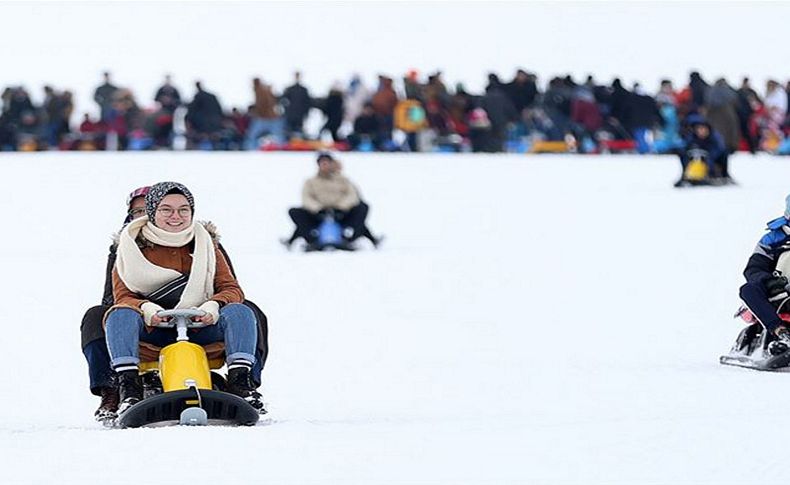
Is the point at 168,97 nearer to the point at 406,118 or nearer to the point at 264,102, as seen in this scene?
the point at 264,102

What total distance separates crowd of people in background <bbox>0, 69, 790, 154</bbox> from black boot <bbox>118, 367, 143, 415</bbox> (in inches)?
904

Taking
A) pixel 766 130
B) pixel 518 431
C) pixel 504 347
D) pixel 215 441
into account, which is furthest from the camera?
pixel 766 130

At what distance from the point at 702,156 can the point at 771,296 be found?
14.3 metres

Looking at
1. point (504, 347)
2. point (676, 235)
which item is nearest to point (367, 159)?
point (676, 235)

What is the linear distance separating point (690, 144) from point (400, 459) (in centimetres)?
1799

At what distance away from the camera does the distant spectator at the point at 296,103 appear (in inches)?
1212

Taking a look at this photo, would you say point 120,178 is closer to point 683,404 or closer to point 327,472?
point 683,404

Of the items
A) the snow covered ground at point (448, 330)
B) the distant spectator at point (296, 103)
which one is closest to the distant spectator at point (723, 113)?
the snow covered ground at point (448, 330)

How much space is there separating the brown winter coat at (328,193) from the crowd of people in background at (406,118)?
12.2 m

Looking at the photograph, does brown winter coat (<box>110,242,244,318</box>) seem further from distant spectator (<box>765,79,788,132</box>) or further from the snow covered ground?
distant spectator (<box>765,79,788,132</box>)

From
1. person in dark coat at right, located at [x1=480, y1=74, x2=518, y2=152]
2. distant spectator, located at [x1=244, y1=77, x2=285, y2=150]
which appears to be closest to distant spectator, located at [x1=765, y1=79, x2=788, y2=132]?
person in dark coat at right, located at [x1=480, y1=74, x2=518, y2=152]

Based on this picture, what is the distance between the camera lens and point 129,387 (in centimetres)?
732

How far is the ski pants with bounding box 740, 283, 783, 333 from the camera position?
31.9 feet

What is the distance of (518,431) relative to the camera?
6.86 meters
